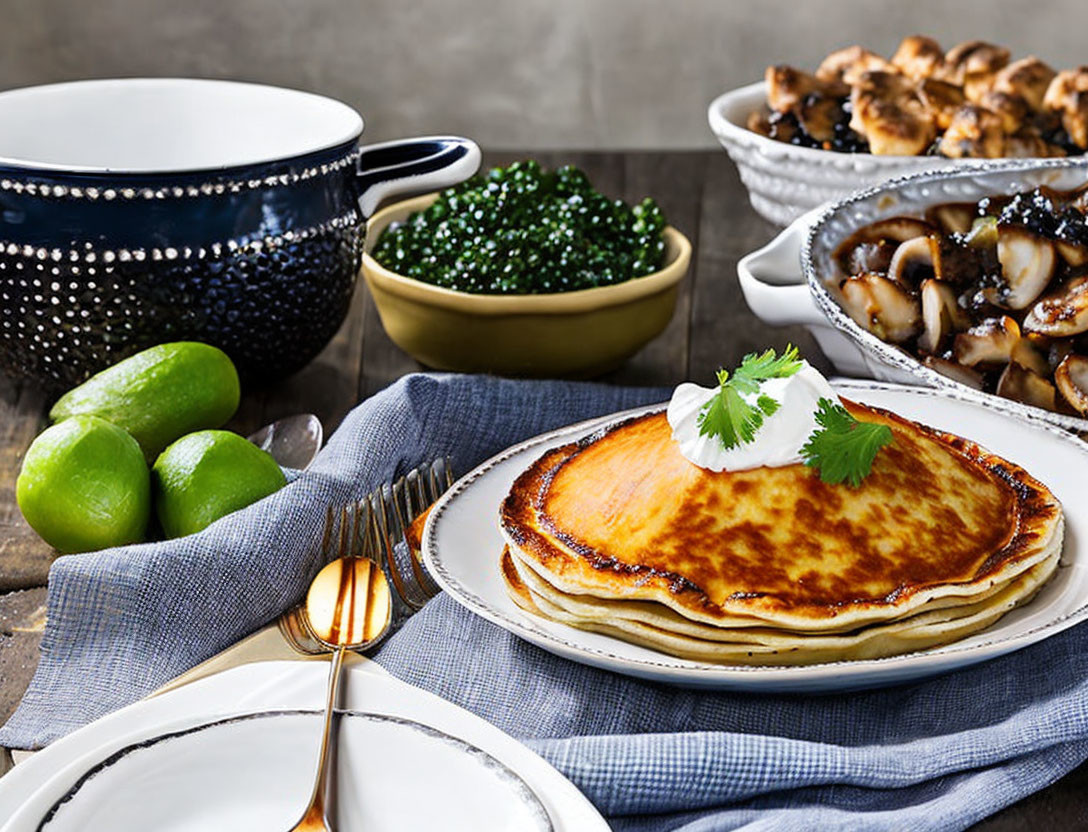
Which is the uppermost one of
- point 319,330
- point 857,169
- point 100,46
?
point 857,169

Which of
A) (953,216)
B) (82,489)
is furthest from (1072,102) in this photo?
(82,489)

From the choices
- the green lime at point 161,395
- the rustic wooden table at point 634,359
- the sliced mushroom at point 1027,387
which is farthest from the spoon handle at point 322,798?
the sliced mushroom at point 1027,387

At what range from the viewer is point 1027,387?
1519 mm

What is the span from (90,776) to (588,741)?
352mm

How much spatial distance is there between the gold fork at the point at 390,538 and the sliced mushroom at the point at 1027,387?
59 centimetres

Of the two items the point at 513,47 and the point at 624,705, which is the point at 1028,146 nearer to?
the point at 624,705

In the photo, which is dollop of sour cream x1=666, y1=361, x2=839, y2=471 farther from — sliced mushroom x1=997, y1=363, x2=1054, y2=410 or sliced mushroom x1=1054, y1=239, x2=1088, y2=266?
sliced mushroom x1=1054, y1=239, x2=1088, y2=266

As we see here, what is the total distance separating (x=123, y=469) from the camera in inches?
58.1

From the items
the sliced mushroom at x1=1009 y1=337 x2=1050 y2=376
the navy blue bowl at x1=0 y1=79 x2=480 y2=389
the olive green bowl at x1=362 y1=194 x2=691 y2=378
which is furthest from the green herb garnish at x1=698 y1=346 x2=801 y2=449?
the navy blue bowl at x1=0 y1=79 x2=480 y2=389

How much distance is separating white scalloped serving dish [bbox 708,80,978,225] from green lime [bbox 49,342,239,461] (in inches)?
34.3

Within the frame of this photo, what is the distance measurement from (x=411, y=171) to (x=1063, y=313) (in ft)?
2.74

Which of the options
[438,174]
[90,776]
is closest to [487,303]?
[438,174]

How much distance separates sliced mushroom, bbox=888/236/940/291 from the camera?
1.68 meters

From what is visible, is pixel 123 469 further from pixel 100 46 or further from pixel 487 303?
pixel 100 46
